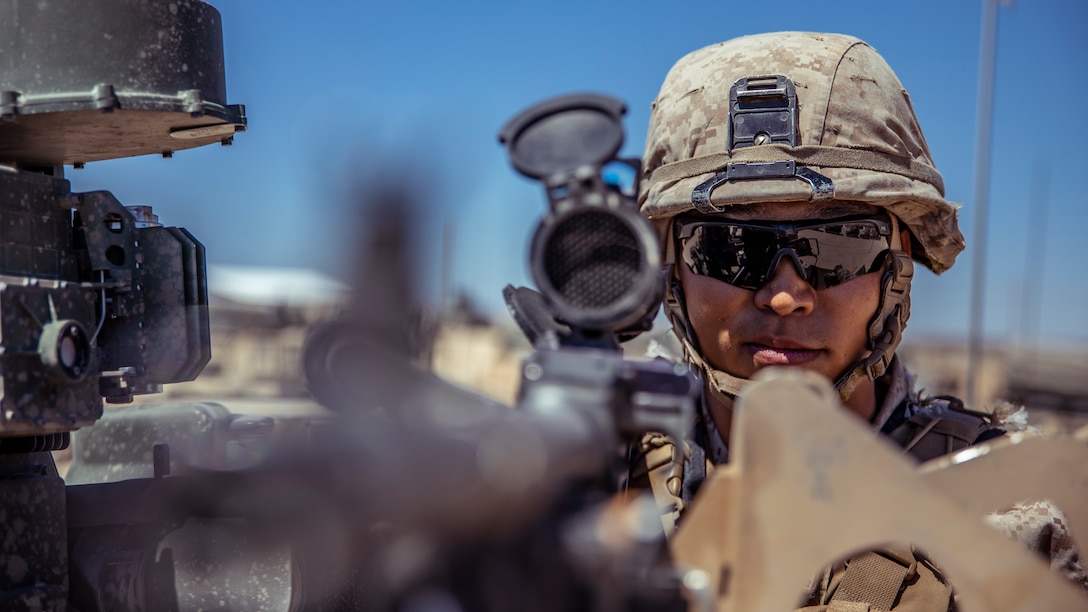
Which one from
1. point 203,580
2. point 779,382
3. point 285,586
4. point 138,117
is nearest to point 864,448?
point 779,382

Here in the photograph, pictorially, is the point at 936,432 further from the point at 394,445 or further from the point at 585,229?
the point at 394,445

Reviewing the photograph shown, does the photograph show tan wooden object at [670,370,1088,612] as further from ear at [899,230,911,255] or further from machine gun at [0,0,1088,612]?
ear at [899,230,911,255]

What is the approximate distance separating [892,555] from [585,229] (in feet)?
6.23

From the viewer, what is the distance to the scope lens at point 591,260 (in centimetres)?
182

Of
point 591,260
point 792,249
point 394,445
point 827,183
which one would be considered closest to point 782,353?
point 792,249

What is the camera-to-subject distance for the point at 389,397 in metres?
1.24

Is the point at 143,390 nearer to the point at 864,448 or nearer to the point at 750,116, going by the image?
the point at 864,448

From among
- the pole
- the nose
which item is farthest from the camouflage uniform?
the pole

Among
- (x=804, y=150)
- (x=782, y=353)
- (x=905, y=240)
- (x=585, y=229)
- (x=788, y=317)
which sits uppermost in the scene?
(x=804, y=150)

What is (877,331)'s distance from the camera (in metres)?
3.52

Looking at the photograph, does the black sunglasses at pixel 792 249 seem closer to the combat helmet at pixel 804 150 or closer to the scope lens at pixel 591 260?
the combat helmet at pixel 804 150

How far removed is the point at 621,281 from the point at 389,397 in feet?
2.34

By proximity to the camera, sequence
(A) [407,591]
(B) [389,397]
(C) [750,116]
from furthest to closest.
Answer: (C) [750,116], (A) [407,591], (B) [389,397]

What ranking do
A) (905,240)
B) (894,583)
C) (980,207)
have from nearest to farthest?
(894,583), (905,240), (980,207)
